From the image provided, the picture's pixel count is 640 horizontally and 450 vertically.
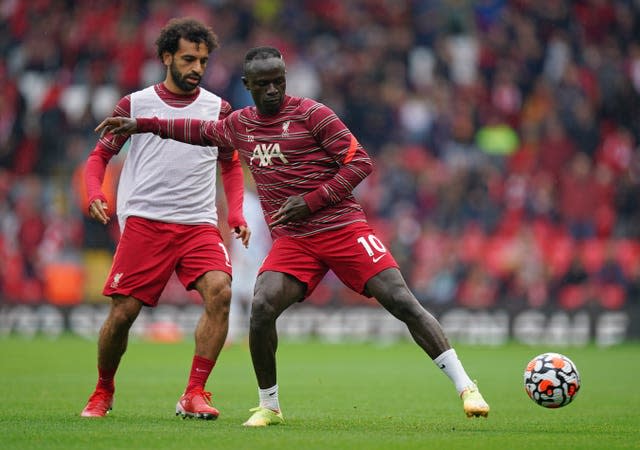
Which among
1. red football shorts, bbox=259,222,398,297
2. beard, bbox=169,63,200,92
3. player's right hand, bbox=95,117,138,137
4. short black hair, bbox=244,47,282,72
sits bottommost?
red football shorts, bbox=259,222,398,297

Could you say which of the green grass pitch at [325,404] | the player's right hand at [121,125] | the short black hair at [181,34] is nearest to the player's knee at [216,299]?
the green grass pitch at [325,404]

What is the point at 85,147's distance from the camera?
2656cm

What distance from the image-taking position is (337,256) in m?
8.91

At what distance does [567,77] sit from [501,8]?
3.07 metres

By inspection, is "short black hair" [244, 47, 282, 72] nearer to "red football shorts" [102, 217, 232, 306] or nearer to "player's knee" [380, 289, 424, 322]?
"red football shorts" [102, 217, 232, 306]

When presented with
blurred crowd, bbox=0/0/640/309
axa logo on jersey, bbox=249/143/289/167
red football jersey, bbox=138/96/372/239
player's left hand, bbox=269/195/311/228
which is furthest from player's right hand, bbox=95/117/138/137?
blurred crowd, bbox=0/0/640/309

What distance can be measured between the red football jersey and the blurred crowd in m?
13.2

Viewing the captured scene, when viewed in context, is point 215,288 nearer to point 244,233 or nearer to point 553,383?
point 244,233

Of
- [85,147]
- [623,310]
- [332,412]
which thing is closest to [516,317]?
[623,310]

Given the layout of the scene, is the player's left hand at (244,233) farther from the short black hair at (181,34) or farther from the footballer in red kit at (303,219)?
the short black hair at (181,34)

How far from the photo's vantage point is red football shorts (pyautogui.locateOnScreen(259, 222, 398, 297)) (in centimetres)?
886

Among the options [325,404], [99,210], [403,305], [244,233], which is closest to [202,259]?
[244,233]

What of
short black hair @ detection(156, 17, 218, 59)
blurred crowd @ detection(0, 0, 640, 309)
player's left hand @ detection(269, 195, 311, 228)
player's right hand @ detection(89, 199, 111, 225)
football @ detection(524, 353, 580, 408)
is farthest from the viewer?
blurred crowd @ detection(0, 0, 640, 309)

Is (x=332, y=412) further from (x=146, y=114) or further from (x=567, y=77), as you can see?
(x=567, y=77)
